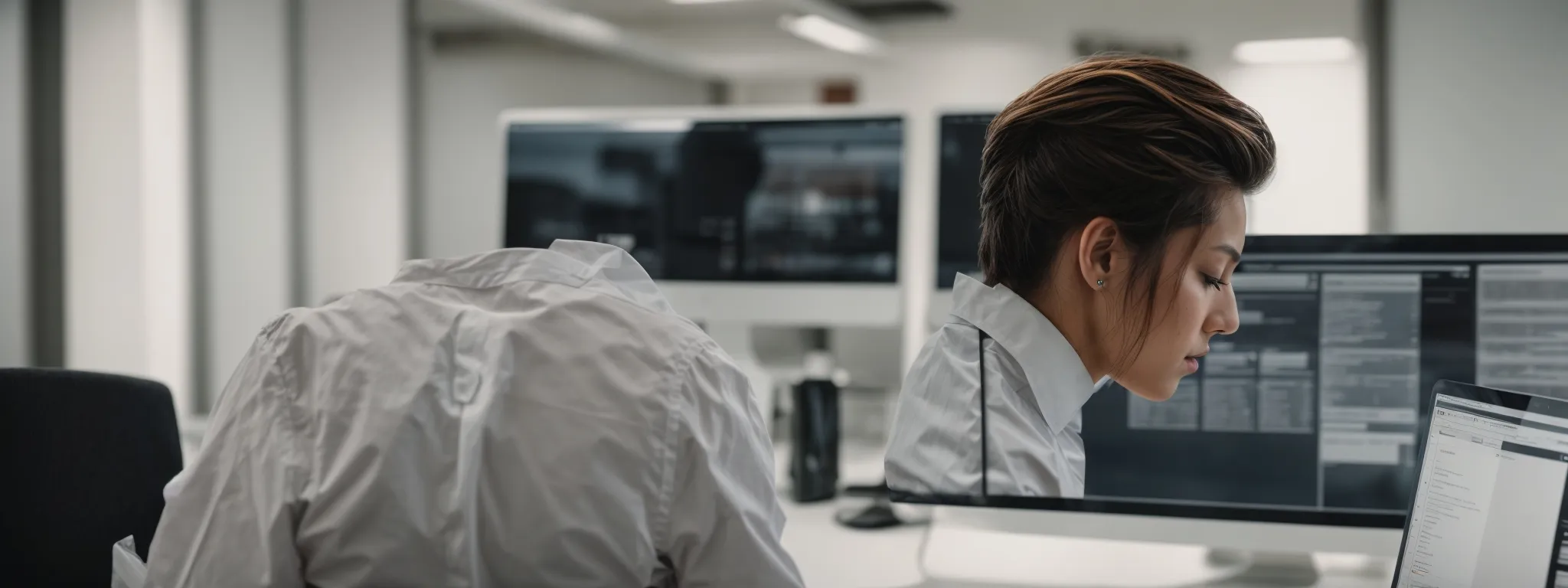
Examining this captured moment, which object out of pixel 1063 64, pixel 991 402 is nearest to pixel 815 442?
pixel 991 402

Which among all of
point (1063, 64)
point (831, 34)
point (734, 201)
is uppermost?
point (831, 34)

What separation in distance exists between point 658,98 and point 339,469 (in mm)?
2958

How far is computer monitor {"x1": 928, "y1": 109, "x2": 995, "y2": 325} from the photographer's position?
1.67m

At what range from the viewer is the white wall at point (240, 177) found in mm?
2770

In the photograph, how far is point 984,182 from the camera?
96 centimetres

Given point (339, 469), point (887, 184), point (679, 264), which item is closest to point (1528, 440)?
point (339, 469)

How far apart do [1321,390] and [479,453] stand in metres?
0.96

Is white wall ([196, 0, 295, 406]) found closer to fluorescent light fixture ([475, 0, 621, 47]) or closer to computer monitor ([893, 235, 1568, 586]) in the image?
fluorescent light fixture ([475, 0, 621, 47])

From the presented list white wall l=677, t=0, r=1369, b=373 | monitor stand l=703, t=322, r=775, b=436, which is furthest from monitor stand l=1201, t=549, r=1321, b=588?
white wall l=677, t=0, r=1369, b=373

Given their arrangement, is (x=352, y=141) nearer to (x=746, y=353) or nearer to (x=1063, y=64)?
(x=746, y=353)

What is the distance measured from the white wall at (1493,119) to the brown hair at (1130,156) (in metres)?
1.63

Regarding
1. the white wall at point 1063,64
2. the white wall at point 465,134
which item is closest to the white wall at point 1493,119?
the white wall at point 1063,64

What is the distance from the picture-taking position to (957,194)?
1684 mm

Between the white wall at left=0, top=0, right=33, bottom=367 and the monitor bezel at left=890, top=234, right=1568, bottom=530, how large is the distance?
2.47 metres
